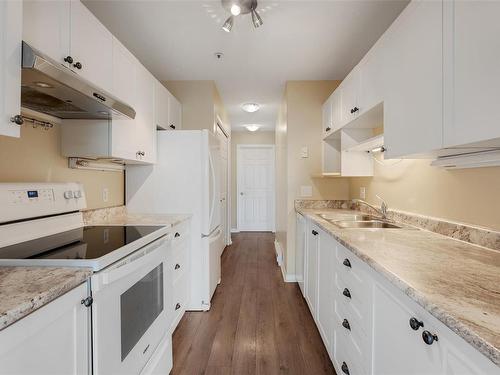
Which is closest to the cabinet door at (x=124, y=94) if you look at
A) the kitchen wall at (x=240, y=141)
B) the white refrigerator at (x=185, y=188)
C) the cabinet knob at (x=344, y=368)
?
the white refrigerator at (x=185, y=188)

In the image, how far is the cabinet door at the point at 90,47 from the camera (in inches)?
52.8

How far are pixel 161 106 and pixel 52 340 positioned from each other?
7.11 feet

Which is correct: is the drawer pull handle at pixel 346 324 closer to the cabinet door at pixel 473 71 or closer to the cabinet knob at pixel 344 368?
the cabinet knob at pixel 344 368

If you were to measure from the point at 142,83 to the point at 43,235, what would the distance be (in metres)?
1.32

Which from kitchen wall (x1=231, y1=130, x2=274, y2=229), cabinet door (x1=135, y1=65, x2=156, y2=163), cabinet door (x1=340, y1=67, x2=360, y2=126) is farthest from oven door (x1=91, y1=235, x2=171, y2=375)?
kitchen wall (x1=231, y1=130, x2=274, y2=229)

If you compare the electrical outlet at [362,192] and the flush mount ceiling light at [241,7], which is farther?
the electrical outlet at [362,192]

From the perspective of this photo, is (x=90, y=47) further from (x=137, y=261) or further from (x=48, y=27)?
(x=137, y=261)

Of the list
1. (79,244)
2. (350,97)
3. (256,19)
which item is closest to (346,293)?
(79,244)

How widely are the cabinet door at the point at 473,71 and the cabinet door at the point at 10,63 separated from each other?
5.20 ft

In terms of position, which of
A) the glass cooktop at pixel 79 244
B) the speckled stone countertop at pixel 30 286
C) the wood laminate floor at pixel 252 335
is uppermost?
the glass cooktop at pixel 79 244

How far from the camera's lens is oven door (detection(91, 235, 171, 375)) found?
956 millimetres

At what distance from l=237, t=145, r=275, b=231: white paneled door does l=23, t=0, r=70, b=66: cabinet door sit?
192 inches

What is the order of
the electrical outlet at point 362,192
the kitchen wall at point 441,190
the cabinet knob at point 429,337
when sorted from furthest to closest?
the electrical outlet at point 362,192 < the kitchen wall at point 441,190 < the cabinet knob at point 429,337

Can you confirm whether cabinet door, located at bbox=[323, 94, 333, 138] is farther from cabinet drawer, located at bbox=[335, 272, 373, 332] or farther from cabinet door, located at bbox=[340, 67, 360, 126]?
cabinet drawer, located at bbox=[335, 272, 373, 332]
